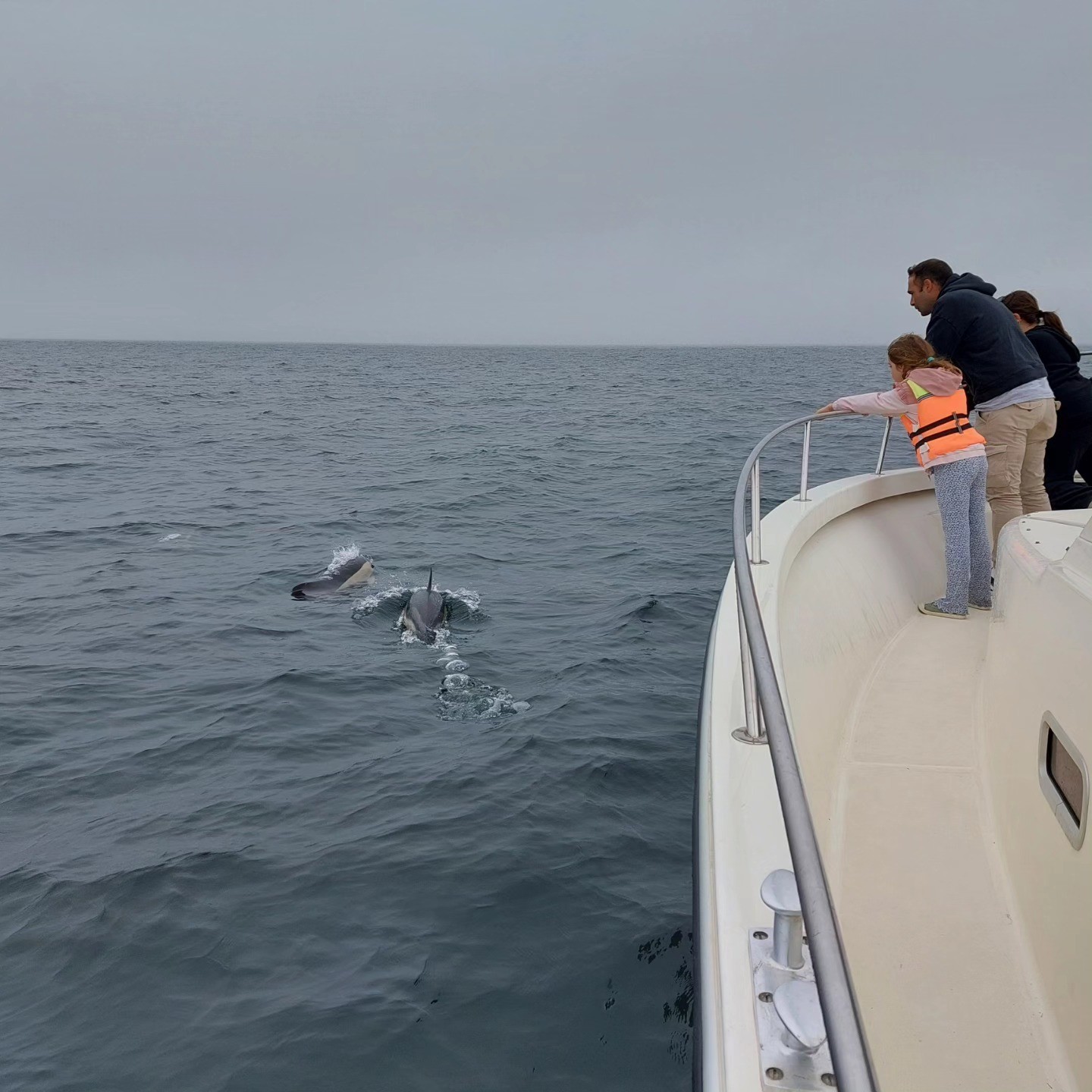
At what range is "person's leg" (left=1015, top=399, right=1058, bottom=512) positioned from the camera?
18.2ft

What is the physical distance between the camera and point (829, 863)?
3.10 meters

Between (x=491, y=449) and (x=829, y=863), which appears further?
(x=491, y=449)

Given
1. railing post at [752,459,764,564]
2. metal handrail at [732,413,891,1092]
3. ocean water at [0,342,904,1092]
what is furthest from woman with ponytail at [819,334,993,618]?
metal handrail at [732,413,891,1092]

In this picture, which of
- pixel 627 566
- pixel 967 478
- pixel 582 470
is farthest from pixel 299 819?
pixel 582 470

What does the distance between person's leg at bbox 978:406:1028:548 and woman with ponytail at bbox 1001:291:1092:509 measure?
0.82 metres

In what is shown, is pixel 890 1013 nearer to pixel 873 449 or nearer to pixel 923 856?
pixel 923 856

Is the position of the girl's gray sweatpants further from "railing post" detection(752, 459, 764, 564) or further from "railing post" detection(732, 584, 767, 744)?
"railing post" detection(732, 584, 767, 744)

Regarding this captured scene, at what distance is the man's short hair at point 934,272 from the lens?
5629 mm

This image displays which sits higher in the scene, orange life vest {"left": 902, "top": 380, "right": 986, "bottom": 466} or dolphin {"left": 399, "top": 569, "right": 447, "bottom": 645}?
orange life vest {"left": 902, "top": 380, "right": 986, "bottom": 466}

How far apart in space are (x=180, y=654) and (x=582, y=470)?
12.8m

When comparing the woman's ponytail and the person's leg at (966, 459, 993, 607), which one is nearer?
the person's leg at (966, 459, 993, 607)

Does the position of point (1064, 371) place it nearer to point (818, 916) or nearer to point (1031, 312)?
point (1031, 312)

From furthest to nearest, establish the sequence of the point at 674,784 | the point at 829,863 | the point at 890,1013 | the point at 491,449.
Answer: the point at 491,449, the point at 674,784, the point at 829,863, the point at 890,1013

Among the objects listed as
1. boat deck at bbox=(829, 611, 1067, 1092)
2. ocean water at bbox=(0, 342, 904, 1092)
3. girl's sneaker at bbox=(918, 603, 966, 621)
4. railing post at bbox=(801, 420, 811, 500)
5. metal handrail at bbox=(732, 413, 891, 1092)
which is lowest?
ocean water at bbox=(0, 342, 904, 1092)
